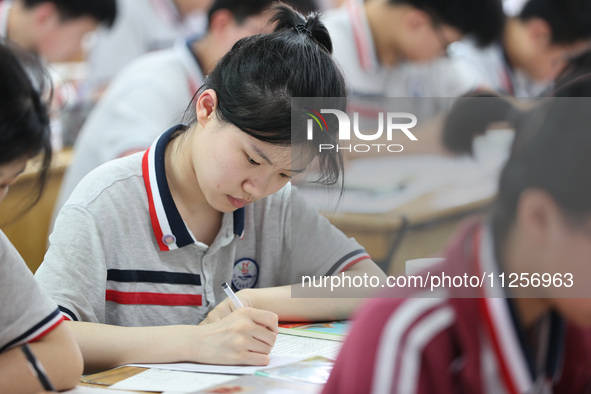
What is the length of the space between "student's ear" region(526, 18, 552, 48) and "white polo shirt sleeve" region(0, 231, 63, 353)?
2.27m

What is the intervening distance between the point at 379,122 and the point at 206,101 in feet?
1.21

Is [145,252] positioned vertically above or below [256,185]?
below

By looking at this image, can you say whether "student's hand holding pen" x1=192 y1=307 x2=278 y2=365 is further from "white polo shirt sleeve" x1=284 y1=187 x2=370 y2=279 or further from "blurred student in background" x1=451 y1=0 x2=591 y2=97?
"blurred student in background" x1=451 y1=0 x2=591 y2=97

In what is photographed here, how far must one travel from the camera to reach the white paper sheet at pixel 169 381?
2.80 feet

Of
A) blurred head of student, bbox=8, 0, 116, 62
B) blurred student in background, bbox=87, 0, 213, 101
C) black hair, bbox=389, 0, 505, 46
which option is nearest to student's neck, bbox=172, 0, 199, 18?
blurred student in background, bbox=87, 0, 213, 101

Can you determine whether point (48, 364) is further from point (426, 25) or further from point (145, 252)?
point (426, 25)

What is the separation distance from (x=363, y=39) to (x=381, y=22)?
79 mm

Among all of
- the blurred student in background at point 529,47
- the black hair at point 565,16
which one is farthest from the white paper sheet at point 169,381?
the black hair at point 565,16

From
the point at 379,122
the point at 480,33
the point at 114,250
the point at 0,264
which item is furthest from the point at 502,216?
the point at 480,33

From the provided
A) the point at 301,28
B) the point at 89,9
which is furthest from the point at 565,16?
the point at 89,9

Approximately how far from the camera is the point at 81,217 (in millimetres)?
1044

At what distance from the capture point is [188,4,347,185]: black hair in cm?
99

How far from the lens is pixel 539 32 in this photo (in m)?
2.71

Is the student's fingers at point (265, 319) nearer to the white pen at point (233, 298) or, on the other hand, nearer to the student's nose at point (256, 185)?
the white pen at point (233, 298)
